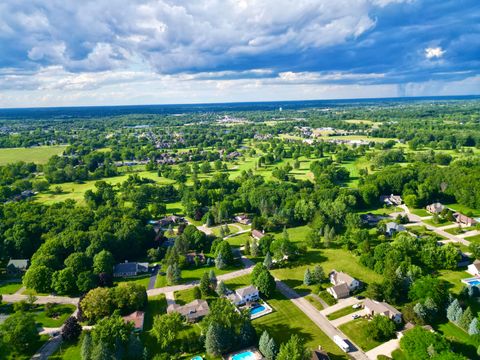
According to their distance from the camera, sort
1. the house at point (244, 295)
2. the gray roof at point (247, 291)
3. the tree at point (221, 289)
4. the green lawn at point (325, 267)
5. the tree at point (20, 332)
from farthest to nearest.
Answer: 1. the green lawn at point (325, 267)
2. the tree at point (221, 289)
3. the gray roof at point (247, 291)
4. the house at point (244, 295)
5. the tree at point (20, 332)

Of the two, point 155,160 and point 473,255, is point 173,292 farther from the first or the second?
point 155,160

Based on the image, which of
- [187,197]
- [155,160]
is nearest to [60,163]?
[155,160]

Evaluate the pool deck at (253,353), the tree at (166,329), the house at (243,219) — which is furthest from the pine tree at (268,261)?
the house at (243,219)

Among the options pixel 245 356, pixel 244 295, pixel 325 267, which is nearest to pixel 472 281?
pixel 325 267

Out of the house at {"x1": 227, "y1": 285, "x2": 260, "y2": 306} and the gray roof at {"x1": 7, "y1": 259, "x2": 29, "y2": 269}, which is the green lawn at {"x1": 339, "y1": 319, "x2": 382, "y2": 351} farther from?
the gray roof at {"x1": 7, "y1": 259, "x2": 29, "y2": 269}

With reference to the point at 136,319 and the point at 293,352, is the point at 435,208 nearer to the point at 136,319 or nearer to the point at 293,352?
the point at 293,352

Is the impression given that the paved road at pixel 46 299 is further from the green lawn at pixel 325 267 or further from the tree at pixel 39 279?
the green lawn at pixel 325 267
